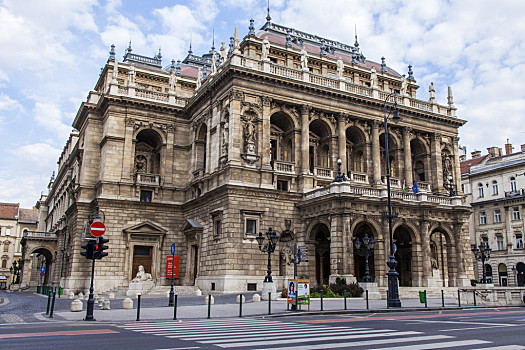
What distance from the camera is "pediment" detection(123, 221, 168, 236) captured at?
43.4 meters

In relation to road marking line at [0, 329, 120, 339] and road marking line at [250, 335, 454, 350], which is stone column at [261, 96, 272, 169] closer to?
road marking line at [0, 329, 120, 339]

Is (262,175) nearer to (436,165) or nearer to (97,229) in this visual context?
(436,165)

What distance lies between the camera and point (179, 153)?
4728cm

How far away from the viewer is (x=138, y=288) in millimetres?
38250

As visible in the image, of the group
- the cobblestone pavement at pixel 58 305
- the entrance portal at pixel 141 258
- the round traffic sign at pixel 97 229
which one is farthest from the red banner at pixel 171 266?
the round traffic sign at pixel 97 229

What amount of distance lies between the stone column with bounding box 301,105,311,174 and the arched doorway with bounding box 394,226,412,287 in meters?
9.39

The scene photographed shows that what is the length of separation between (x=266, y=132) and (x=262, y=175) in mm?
3665

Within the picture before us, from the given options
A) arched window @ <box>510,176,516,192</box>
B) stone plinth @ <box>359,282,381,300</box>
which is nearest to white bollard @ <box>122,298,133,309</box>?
stone plinth @ <box>359,282,381,300</box>

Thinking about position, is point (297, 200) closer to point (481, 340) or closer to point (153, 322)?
point (153, 322)

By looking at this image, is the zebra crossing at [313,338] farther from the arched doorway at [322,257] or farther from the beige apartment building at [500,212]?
the beige apartment building at [500,212]

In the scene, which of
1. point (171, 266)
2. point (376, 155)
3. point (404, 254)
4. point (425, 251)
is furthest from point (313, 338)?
point (376, 155)

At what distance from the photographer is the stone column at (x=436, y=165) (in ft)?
158

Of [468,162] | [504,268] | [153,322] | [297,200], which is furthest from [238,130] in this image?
[468,162]

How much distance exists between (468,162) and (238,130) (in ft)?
163
